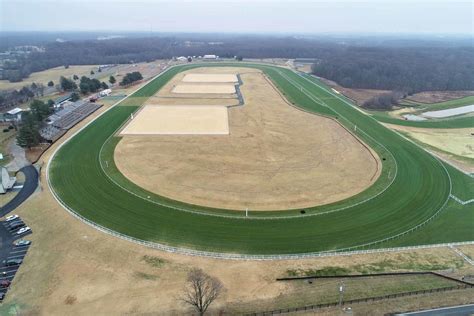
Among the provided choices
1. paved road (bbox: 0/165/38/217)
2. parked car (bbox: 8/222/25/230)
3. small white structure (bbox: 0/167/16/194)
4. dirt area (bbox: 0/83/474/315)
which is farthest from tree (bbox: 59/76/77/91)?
dirt area (bbox: 0/83/474/315)

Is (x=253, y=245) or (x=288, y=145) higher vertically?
(x=288, y=145)

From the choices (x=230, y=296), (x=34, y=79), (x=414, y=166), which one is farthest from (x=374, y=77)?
(x=34, y=79)

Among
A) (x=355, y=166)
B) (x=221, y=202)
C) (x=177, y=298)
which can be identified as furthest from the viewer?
(x=355, y=166)

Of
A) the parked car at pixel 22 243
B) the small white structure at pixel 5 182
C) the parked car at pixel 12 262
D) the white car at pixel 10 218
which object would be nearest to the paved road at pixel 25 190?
the white car at pixel 10 218

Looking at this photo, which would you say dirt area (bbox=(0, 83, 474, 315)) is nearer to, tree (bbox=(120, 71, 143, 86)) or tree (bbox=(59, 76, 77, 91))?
tree (bbox=(59, 76, 77, 91))

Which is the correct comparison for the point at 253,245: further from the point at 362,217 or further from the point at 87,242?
the point at 87,242

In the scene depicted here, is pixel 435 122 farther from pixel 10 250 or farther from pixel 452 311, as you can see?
pixel 10 250
